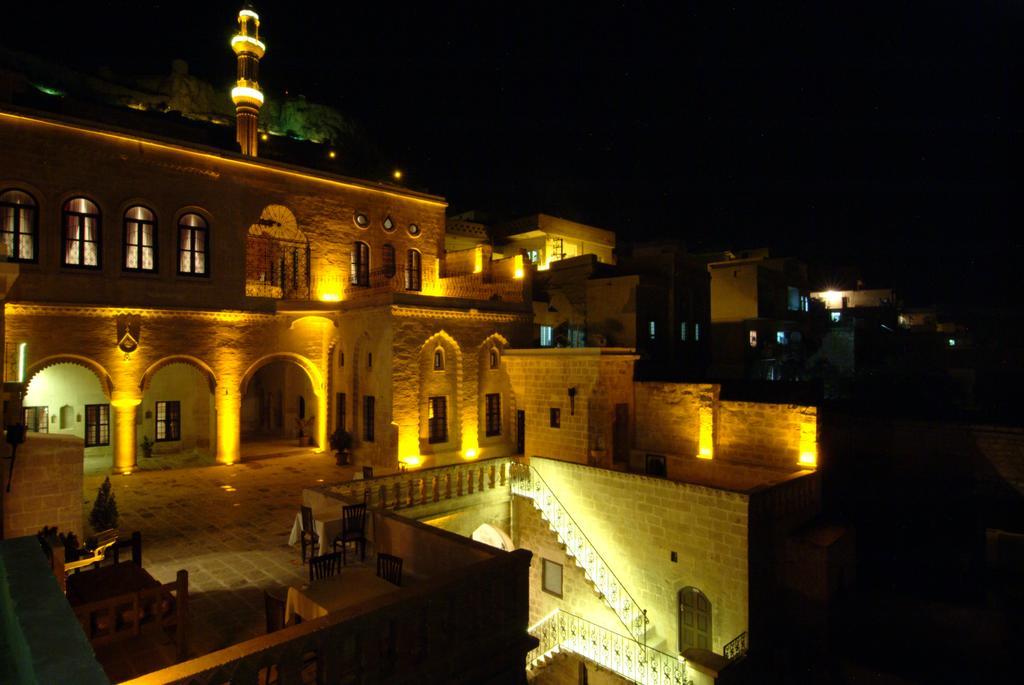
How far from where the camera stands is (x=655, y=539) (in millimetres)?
14172

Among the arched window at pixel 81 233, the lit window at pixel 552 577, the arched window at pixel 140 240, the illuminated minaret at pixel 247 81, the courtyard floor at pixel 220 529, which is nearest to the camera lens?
the courtyard floor at pixel 220 529

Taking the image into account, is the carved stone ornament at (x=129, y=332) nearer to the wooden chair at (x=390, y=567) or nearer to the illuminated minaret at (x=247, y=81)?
the illuminated minaret at (x=247, y=81)

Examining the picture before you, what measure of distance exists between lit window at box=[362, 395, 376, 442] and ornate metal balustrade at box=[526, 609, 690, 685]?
8225 mm

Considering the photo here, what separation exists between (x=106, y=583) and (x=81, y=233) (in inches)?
607

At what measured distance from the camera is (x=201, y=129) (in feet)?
71.8

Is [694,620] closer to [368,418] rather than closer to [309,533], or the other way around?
[309,533]

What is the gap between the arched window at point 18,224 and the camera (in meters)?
16.2

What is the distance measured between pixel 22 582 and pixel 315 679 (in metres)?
2.24

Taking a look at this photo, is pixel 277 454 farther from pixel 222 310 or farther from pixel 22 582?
pixel 22 582

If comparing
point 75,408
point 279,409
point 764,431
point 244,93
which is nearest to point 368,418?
point 279,409

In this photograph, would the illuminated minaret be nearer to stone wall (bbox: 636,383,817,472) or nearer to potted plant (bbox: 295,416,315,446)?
potted plant (bbox: 295,416,315,446)

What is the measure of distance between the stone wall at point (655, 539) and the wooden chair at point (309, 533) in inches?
286

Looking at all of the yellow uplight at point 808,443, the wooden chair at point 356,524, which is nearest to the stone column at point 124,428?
the wooden chair at point 356,524

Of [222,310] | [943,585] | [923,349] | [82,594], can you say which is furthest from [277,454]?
[923,349]
